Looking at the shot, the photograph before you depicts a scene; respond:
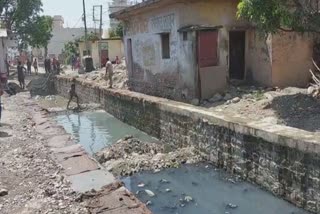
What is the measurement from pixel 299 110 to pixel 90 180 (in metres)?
5.61

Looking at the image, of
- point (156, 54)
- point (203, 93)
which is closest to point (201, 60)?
point (203, 93)

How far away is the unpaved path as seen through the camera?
4912mm

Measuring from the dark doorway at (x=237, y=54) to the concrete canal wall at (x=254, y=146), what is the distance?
3210 millimetres

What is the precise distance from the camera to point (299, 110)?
9.37m

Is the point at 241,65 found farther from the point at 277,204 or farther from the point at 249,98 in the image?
the point at 277,204

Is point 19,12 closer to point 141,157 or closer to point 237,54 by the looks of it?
point 237,54

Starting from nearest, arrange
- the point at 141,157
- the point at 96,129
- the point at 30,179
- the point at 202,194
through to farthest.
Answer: the point at 30,179
the point at 202,194
the point at 141,157
the point at 96,129

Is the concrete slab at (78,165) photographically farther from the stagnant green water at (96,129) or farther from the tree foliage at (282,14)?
the tree foliage at (282,14)

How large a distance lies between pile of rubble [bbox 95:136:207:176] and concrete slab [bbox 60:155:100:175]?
2.38 m

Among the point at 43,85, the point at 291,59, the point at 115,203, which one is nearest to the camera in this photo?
the point at 115,203

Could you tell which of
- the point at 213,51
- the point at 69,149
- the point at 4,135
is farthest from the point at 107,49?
the point at 69,149

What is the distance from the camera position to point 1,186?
18.6ft

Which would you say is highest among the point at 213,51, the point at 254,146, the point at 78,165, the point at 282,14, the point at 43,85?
the point at 282,14

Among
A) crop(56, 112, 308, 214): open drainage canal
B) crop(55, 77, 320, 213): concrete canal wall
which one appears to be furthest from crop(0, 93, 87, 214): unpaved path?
crop(55, 77, 320, 213): concrete canal wall
